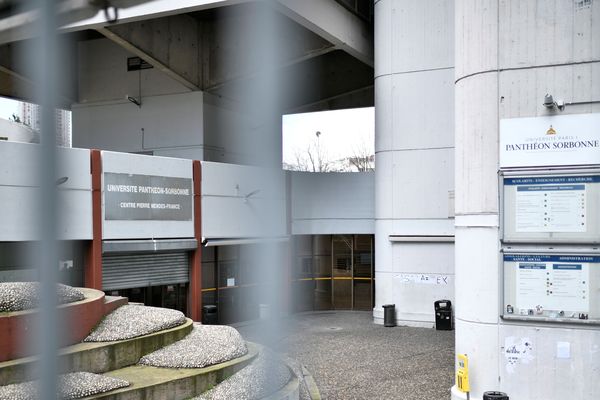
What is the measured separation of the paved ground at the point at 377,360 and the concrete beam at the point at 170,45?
7889 mm

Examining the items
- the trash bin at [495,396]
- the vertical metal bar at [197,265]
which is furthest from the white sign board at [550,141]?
the vertical metal bar at [197,265]

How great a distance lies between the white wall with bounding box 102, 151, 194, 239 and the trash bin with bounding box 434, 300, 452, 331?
6.08 metres

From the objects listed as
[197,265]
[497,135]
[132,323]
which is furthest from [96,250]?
[497,135]

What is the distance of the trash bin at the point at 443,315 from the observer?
1400cm

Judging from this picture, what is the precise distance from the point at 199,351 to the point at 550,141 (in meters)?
5.40

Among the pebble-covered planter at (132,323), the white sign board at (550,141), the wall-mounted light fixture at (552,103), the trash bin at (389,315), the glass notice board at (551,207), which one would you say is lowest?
the trash bin at (389,315)

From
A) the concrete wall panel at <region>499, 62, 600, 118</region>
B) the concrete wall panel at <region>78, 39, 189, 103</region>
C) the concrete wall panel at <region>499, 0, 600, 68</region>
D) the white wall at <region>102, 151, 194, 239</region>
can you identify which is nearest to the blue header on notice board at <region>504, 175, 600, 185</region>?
the concrete wall panel at <region>499, 62, 600, 118</region>

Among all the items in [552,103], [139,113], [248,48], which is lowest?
[248,48]

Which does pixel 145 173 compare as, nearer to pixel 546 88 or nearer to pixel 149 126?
pixel 149 126

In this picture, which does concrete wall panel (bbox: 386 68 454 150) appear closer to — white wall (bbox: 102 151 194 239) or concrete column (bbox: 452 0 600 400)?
white wall (bbox: 102 151 194 239)

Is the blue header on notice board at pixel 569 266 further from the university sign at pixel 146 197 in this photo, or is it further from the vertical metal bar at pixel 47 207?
the university sign at pixel 146 197

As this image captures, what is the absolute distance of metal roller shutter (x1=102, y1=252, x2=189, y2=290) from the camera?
12094 millimetres

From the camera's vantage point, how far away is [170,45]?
1655 cm

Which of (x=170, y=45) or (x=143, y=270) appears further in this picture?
(x=170, y=45)
